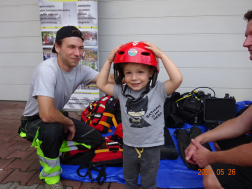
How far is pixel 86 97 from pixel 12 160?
2187 millimetres

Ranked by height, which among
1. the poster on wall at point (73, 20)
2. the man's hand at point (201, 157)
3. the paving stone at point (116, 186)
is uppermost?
the poster on wall at point (73, 20)

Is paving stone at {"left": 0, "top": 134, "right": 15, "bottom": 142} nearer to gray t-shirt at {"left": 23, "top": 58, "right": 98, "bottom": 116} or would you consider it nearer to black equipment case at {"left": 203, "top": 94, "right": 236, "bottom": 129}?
gray t-shirt at {"left": 23, "top": 58, "right": 98, "bottom": 116}

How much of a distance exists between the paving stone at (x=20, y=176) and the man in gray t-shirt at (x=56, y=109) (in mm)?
300

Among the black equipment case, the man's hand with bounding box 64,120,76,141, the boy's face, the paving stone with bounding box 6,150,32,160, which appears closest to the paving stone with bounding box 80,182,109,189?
the man's hand with bounding box 64,120,76,141

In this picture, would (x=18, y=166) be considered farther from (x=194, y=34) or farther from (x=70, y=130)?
(x=194, y=34)

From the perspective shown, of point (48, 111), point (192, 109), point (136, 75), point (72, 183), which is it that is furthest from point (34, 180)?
point (192, 109)

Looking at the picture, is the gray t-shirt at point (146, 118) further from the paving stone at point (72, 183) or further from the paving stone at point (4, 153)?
the paving stone at point (4, 153)

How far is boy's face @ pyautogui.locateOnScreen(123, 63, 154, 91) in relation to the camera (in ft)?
4.96

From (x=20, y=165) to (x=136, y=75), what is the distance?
2.12 m

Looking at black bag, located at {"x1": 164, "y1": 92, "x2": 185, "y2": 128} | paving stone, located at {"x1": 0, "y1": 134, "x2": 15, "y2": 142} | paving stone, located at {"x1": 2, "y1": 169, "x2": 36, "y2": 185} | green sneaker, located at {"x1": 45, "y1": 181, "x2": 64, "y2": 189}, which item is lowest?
paving stone, located at {"x1": 2, "y1": 169, "x2": 36, "y2": 185}

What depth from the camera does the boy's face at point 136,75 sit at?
151cm

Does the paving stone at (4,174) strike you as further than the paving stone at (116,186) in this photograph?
Yes

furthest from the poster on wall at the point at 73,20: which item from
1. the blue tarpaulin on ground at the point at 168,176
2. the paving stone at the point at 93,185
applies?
the paving stone at the point at 93,185

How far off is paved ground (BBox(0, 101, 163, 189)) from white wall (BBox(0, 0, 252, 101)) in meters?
2.67
